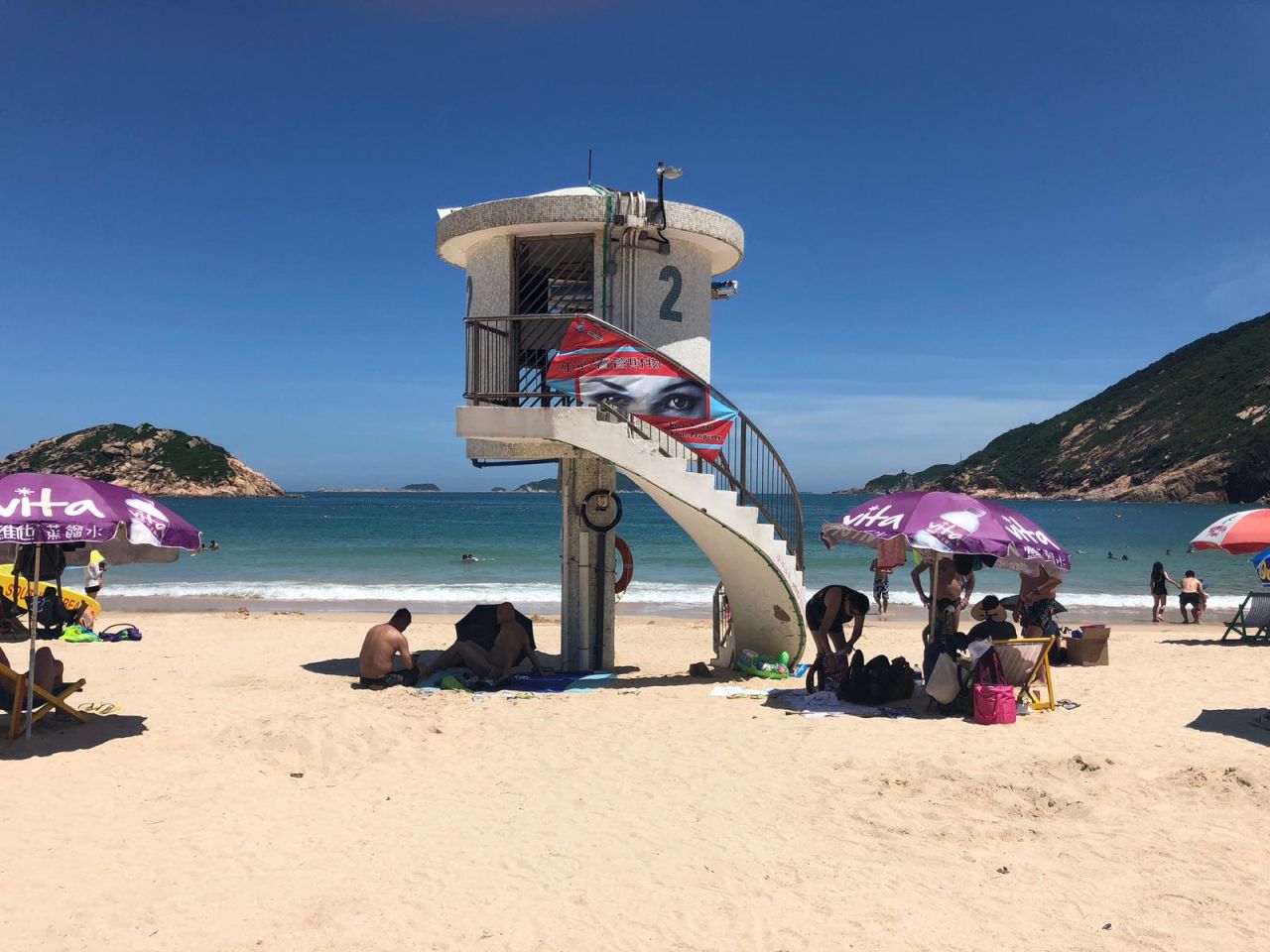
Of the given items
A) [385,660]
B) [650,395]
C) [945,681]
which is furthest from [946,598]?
[385,660]

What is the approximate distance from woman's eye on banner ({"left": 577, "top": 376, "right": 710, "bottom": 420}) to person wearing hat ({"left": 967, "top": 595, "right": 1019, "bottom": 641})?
12.2ft

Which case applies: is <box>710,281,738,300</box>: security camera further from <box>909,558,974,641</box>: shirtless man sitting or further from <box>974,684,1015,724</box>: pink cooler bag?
<box>974,684,1015,724</box>: pink cooler bag

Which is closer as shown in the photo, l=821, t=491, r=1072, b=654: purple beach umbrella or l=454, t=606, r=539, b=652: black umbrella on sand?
l=821, t=491, r=1072, b=654: purple beach umbrella

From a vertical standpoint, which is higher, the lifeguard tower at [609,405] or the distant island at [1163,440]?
the distant island at [1163,440]

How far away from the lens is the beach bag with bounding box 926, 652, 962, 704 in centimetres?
890

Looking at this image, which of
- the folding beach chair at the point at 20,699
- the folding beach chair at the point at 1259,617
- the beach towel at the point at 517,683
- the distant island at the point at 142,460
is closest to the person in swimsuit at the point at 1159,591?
the folding beach chair at the point at 1259,617

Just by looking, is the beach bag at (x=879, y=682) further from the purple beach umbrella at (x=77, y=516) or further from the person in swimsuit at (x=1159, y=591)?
the person in swimsuit at (x=1159, y=591)

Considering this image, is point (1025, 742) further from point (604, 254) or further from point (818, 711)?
point (604, 254)

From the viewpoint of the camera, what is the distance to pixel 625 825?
6.09 m

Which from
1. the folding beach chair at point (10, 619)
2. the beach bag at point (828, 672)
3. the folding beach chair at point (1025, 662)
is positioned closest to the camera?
the folding beach chair at point (1025, 662)

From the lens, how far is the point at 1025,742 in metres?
7.89

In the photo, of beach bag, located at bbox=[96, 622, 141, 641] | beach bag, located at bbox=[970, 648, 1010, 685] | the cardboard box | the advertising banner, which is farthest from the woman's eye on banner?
beach bag, located at bbox=[96, 622, 141, 641]

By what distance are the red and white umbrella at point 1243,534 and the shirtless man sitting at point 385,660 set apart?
8.49 metres

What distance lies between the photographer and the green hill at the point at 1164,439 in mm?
93938
